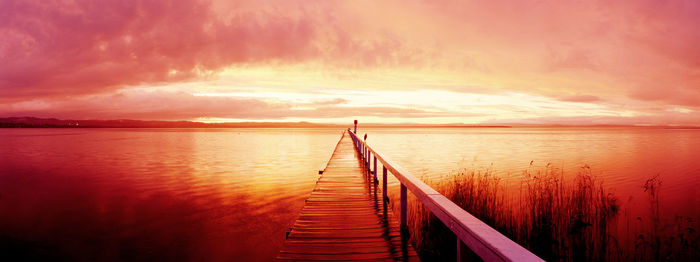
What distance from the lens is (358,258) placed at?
4199mm

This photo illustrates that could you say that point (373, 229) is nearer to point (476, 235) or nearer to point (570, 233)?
point (476, 235)

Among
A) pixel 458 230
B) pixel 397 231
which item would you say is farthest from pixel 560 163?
pixel 458 230


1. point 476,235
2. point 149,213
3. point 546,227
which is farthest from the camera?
point 149,213

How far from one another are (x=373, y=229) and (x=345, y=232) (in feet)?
1.42

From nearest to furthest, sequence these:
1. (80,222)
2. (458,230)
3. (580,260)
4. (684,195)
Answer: (458,230) → (580,260) → (80,222) → (684,195)

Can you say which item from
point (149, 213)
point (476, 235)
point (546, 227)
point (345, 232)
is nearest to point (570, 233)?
point (546, 227)

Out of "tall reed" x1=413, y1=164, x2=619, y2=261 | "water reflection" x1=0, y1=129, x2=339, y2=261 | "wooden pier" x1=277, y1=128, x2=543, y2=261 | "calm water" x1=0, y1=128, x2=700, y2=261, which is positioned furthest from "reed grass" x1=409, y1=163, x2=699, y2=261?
"water reflection" x1=0, y1=129, x2=339, y2=261

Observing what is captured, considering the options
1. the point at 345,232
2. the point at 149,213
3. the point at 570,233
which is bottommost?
the point at 149,213

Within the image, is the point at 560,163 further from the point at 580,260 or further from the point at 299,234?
the point at 299,234

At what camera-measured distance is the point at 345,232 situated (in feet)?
17.1

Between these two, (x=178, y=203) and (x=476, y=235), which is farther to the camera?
(x=178, y=203)

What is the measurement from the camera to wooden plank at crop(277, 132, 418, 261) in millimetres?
4297

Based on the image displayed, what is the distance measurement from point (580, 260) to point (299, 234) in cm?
496

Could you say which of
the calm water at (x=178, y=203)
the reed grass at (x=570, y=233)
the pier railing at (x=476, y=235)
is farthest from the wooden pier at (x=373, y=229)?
the calm water at (x=178, y=203)
